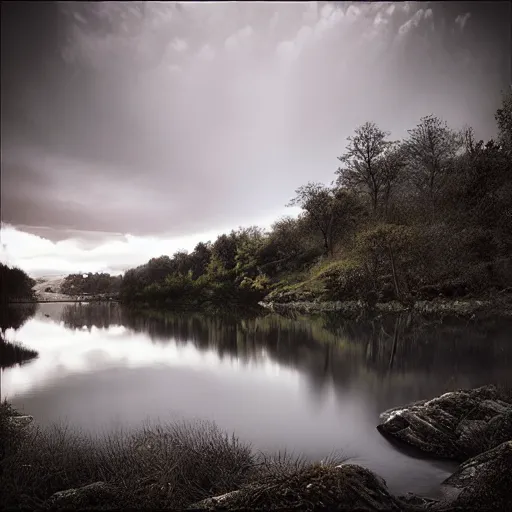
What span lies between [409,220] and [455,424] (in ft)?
29.3

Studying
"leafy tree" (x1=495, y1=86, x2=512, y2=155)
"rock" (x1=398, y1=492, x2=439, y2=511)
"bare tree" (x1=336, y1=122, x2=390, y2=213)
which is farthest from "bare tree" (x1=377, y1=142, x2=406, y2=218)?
"rock" (x1=398, y1=492, x2=439, y2=511)

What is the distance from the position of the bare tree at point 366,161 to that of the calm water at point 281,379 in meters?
6.37

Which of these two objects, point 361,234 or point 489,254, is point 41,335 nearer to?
point 361,234

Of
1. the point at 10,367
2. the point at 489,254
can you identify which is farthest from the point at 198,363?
the point at 489,254

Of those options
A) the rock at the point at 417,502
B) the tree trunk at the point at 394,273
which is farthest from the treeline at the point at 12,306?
the tree trunk at the point at 394,273

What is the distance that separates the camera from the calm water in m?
6.92

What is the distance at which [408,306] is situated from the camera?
19.1 m

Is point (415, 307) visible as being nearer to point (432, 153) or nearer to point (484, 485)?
point (432, 153)

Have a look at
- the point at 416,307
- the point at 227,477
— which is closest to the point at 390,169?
the point at 416,307

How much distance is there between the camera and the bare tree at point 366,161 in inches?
602

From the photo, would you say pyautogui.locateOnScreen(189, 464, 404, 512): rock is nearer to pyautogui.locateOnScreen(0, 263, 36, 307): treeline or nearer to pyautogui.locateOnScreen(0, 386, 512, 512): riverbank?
pyautogui.locateOnScreen(0, 386, 512, 512): riverbank

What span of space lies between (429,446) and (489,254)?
7895 millimetres

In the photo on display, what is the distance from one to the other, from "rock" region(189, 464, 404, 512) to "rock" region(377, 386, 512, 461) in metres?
2.38

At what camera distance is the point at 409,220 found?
1370 cm
